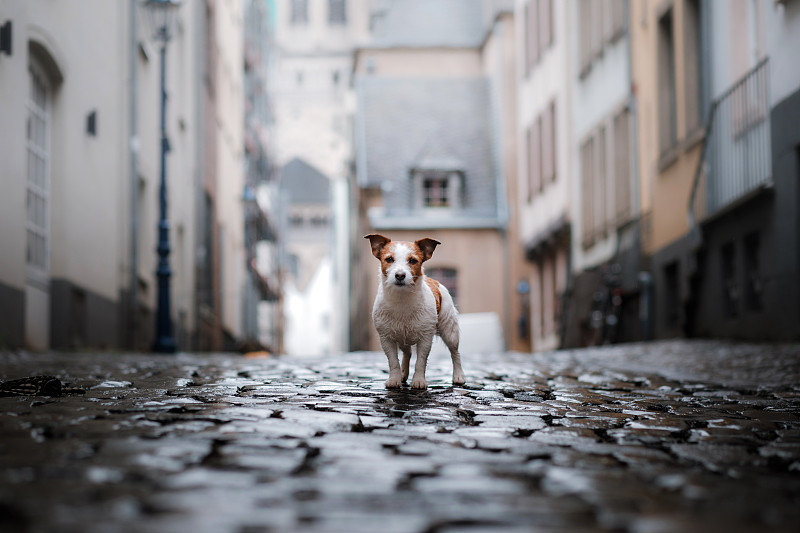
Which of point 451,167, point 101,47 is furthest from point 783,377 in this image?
point 451,167

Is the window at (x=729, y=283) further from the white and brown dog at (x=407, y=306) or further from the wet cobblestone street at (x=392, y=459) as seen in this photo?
the white and brown dog at (x=407, y=306)

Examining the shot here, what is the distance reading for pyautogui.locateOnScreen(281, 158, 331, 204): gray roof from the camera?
110312 millimetres

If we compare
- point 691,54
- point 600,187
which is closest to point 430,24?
point 600,187

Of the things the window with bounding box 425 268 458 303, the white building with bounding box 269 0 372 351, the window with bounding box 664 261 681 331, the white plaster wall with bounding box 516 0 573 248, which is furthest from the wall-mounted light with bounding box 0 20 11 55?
the white building with bounding box 269 0 372 351

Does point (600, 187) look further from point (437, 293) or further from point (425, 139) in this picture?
point (437, 293)

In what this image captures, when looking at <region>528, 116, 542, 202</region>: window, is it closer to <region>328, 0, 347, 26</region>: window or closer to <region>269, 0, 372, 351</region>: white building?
<region>269, 0, 372, 351</region>: white building

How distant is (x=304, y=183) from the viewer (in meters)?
111

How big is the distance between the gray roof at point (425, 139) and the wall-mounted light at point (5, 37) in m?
25.5

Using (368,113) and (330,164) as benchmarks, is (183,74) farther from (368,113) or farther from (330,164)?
(330,164)

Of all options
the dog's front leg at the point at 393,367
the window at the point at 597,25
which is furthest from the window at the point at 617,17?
the dog's front leg at the point at 393,367

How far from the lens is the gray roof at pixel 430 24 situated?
4562 centimetres

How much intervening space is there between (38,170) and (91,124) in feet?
7.18

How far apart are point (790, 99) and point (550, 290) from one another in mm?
18864

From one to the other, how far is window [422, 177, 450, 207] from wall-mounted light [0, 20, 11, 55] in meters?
26.8
